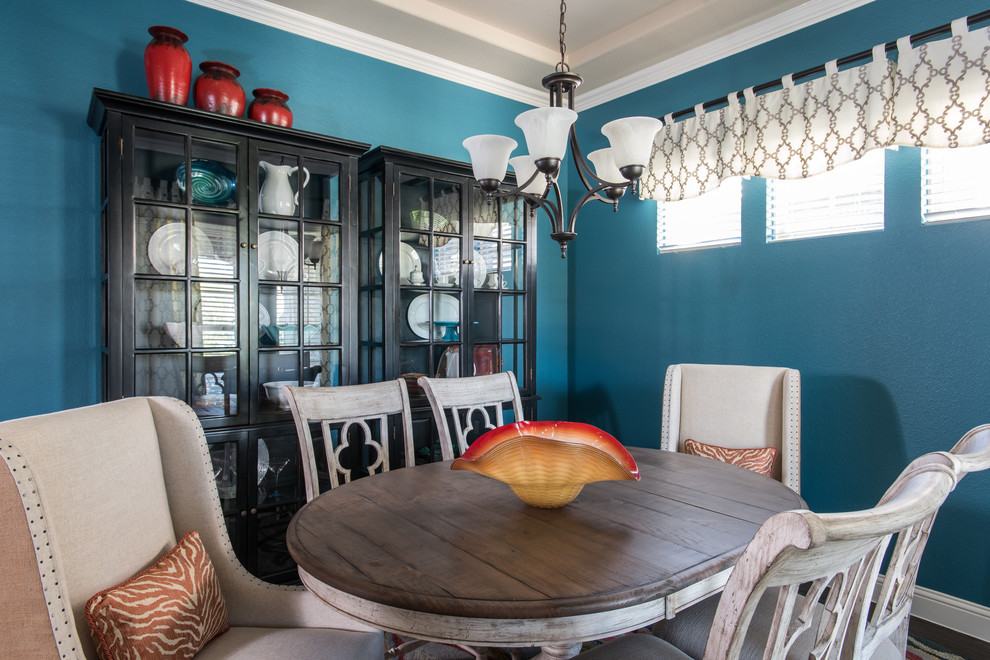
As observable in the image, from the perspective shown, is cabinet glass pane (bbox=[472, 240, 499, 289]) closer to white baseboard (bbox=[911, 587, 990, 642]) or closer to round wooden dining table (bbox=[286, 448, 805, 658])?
round wooden dining table (bbox=[286, 448, 805, 658])

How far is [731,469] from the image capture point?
5.56ft


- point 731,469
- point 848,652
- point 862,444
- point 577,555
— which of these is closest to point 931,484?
point 848,652

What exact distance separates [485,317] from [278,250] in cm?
111

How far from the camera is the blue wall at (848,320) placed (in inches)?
84.0

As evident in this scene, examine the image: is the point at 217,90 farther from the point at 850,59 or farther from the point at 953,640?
the point at 953,640

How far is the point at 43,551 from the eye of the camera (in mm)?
904

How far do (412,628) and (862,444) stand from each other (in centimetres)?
228

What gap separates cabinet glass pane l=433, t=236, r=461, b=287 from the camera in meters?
2.80

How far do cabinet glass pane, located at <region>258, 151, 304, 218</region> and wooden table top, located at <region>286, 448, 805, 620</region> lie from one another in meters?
1.33

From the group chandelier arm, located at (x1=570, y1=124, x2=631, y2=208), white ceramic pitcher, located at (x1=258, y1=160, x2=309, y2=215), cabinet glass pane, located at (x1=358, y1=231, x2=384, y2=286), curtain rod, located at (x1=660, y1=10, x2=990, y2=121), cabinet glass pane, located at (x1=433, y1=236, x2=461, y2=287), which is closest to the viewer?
chandelier arm, located at (x1=570, y1=124, x2=631, y2=208)

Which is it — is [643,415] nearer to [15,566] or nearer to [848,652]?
[848,652]

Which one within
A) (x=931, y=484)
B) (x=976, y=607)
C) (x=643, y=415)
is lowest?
(x=976, y=607)

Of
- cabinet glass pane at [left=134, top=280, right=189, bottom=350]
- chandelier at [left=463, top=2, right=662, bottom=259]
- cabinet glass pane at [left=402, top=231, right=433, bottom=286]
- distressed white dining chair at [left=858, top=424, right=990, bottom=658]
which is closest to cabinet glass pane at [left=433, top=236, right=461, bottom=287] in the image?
cabinet glass pane at [left=402, top=231, right=433, bottom=286]

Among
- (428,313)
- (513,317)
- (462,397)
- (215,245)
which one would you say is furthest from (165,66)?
(513,317)
